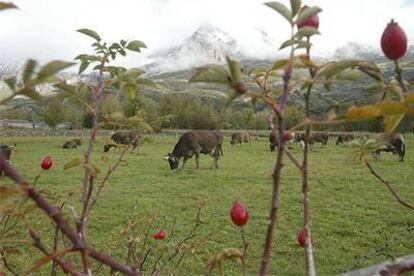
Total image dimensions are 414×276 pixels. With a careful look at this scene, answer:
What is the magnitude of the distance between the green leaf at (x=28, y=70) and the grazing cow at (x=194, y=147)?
58.1ft

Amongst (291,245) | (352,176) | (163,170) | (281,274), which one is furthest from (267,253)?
(163,170)

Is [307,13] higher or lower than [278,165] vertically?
higher

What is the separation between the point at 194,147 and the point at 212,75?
18582mm

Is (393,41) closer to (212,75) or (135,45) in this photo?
(212,75)

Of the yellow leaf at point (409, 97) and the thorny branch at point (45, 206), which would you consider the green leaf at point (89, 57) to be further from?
the yellow leaf at point (409, 97)

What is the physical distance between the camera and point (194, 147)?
19172 mm

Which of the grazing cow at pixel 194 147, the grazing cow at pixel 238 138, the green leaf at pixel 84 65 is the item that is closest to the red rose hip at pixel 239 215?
the green leaf at pixel 84 65

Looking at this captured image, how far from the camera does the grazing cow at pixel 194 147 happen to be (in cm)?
1881

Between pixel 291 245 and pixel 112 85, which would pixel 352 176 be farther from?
pixel 112 85

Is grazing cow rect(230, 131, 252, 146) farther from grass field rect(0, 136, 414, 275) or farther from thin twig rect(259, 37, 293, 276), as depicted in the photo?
thin twig rect(259, 37, 293, 276)

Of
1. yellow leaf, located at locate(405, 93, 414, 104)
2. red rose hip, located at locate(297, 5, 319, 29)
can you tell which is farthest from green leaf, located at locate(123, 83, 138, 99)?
yellow leaf, located at locate(405, 93, 414, 104)

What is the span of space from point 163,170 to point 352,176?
22.5ft

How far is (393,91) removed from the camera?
76 centimetres

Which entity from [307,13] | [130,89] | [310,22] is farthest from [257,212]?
[307,13]
